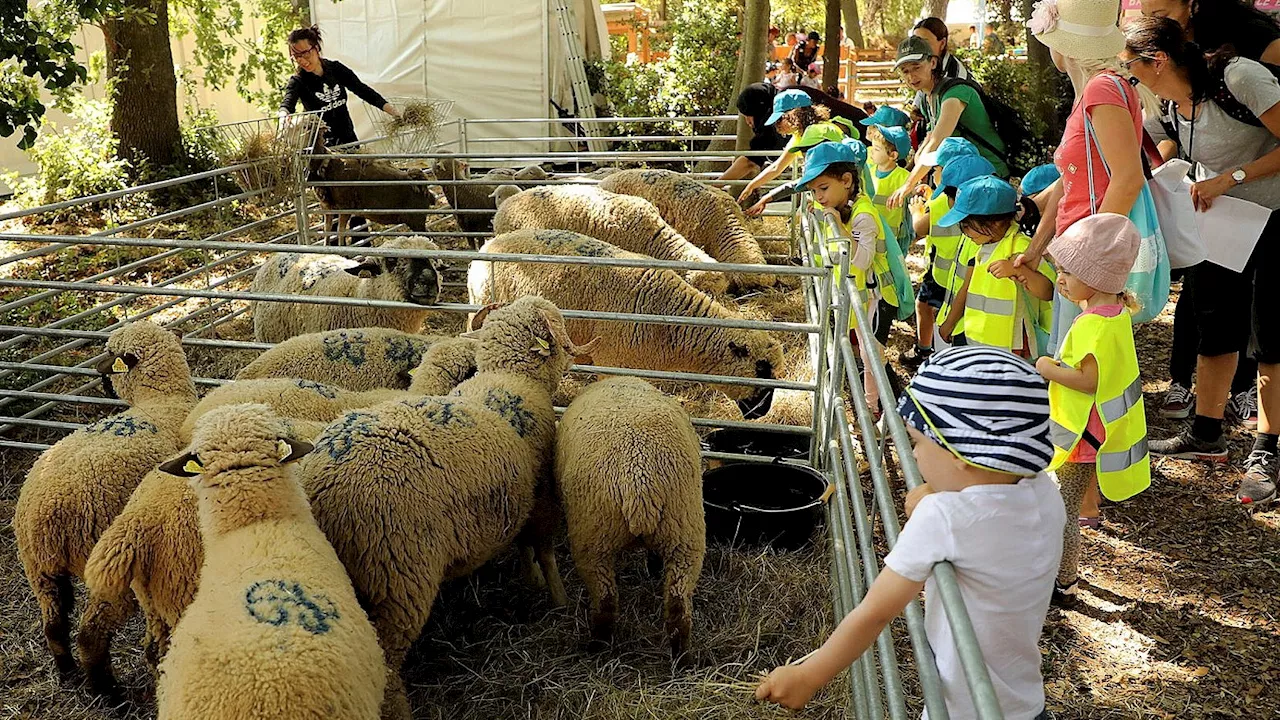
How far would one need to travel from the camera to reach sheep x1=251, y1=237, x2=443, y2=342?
18.9ft

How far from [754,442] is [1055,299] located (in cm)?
175

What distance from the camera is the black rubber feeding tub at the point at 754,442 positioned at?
5.06 metres

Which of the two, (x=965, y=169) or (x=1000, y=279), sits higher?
(x=965, y=169)

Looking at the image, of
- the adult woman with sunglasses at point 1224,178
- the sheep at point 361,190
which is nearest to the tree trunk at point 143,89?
the sheep at point 361,190

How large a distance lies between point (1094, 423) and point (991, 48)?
564 inches

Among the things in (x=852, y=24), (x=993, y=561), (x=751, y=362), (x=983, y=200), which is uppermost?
(x=852, y=24)

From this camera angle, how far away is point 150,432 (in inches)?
140

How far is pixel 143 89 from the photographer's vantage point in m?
11.5

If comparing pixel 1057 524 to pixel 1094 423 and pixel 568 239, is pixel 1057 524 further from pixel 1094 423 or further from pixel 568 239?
pixel 568 239

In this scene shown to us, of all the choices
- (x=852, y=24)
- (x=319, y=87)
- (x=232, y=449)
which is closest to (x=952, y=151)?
(x=232, y=449)

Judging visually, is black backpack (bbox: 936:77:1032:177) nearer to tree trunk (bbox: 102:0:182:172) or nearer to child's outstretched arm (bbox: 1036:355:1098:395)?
child's outstretched arm (bbox: 1036:355:1098:395)

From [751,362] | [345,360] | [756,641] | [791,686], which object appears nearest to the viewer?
[791,686]

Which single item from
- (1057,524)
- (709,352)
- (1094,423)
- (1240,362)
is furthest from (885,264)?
(1057,524)

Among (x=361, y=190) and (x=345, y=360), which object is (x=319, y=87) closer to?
(x=361, y=190)
